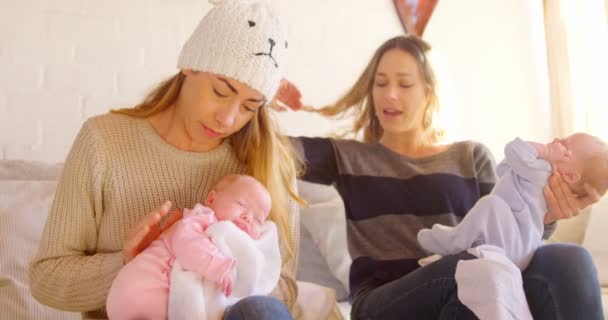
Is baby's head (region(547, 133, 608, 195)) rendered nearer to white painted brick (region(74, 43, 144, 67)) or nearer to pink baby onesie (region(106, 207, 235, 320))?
pink baby onesie (region(106, 207, 235, 320))

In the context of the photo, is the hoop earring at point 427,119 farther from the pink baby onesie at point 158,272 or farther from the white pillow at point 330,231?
the pink baby onesie at point 158,272

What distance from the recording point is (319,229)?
6.07 ft

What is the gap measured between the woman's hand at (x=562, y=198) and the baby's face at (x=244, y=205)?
62 centimetres

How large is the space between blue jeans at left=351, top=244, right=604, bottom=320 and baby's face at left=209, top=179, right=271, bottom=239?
12.9 inches

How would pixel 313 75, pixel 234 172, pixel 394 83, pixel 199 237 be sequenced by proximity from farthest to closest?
pixel 313 75 < pixel 394 83 < pixel 234 172 < pixel 199 237

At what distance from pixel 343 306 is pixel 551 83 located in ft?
4.55

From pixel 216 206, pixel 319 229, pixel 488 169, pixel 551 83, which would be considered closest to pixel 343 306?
pixel 319 229

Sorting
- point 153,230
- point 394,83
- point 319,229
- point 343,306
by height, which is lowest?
point 343,306

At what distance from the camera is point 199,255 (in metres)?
0.99

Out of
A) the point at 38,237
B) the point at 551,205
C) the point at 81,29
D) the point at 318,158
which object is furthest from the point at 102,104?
the point at 551,205

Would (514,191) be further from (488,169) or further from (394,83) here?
(394,83)

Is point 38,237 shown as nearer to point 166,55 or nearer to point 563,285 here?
point 166,55

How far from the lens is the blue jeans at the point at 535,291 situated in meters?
1.12

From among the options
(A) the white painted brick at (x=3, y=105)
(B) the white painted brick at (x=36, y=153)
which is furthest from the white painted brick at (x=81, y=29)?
(B) the white painted brick at (x=36, y=153)
